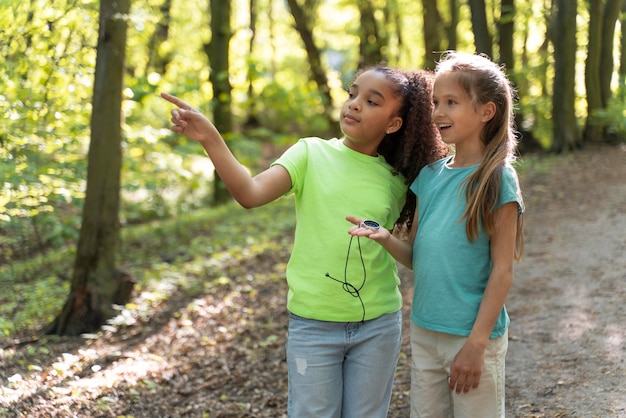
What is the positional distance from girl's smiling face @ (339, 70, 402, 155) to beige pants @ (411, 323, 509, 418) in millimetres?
757

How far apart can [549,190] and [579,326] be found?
4569 millimetres

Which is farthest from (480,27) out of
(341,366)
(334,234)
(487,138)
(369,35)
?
(341,366)

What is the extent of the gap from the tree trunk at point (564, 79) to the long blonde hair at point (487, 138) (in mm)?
8617

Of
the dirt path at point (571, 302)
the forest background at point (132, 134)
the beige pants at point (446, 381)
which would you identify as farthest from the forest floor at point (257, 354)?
the beige pants at point (446, 381)

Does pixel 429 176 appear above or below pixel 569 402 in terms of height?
above

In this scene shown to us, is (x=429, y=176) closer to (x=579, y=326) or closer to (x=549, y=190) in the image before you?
(x=579, y=326)

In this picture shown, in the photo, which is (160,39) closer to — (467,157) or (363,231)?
(467,157)

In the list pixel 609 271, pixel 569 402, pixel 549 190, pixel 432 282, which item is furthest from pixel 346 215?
pixel 549 190

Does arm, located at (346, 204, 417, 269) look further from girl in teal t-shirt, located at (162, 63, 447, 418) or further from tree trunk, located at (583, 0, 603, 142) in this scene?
tree trunk, located at (583, 0, 603, 142)

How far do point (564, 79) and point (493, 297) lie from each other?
360 inches

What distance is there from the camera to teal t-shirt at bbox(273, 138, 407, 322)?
238 cm

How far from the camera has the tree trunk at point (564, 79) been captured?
10021 millimetres

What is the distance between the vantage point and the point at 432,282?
2266 millimetres

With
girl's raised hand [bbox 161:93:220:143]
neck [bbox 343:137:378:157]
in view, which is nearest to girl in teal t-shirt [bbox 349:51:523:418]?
neck [bbox 343:137:378:157]
